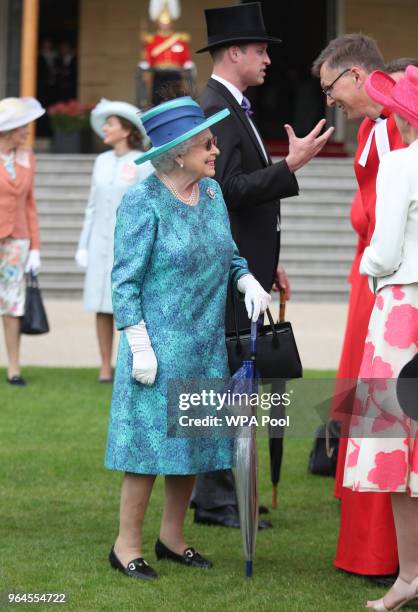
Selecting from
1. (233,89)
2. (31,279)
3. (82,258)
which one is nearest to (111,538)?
(233,89)

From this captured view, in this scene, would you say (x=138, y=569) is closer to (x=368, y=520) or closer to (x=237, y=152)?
(x=368, y=520)

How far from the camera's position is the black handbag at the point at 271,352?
15.9ft

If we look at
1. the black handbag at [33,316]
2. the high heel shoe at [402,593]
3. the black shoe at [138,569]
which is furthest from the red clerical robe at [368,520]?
the black handbag at [33,316]

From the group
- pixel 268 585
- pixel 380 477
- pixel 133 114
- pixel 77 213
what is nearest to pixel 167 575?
pixel 268 585

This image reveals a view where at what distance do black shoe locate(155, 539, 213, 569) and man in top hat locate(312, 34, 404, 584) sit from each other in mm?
510

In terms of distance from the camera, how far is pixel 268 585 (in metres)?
5.00

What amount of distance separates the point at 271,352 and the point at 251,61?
5.52 feet

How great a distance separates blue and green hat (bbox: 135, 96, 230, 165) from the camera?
16.1 feet

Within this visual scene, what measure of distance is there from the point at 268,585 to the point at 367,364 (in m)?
0.96

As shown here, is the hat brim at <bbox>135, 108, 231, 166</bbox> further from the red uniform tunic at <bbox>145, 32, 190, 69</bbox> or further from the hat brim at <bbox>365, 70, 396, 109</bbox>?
the red uniform tunic at <bbox>145, 32, 190, 69</bbox>

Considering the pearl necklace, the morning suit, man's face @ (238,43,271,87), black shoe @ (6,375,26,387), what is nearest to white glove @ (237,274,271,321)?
the pearl necklace

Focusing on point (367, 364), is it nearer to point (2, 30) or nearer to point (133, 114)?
point (133, 114)

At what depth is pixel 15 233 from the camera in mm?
9539

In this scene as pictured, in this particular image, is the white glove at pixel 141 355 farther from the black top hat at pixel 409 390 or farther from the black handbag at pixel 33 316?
the black handbag at pixel 33 316
